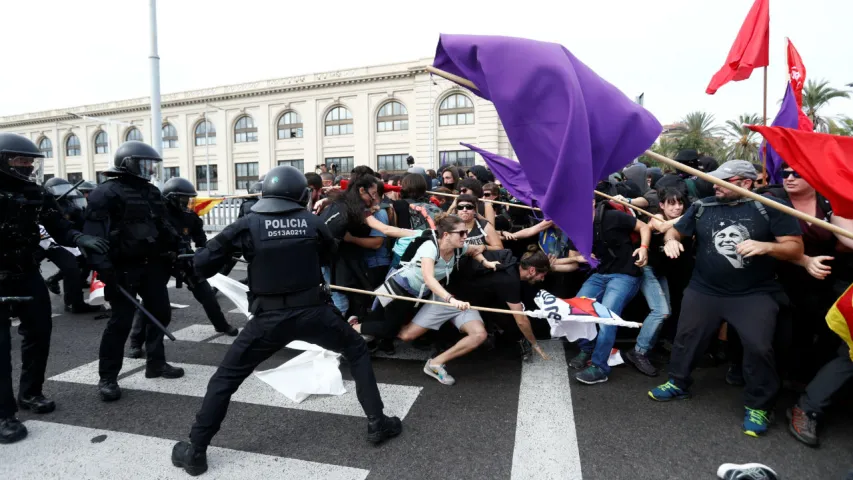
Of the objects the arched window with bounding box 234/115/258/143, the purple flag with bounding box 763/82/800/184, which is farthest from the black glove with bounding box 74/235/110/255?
the arched window with bounding box 234/115/258/143

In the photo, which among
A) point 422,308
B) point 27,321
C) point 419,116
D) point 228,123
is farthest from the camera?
point 228,123

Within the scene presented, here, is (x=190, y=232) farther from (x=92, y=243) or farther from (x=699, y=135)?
(x=699, y=135)

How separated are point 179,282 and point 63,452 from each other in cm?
260

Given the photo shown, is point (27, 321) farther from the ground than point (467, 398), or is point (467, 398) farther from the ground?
point (27, 321)

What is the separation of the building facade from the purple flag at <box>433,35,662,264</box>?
106 ft

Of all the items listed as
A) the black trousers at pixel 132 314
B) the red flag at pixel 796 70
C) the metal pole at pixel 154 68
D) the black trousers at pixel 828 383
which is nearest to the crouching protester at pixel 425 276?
the black trousers at pixel 132 314

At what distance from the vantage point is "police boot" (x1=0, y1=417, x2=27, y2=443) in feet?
11.4

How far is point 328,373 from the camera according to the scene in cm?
428

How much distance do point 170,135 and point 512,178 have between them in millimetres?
50887

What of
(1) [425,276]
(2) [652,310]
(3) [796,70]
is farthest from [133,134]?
(2) [652,310]

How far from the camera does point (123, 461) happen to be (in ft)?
10.6

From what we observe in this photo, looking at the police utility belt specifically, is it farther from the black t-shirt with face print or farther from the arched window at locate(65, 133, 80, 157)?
the arched window at locate(65, 133, 80, 157)

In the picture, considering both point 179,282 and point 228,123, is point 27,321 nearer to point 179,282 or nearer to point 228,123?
point 179,282

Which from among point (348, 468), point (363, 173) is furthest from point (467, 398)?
point (363, 173)
